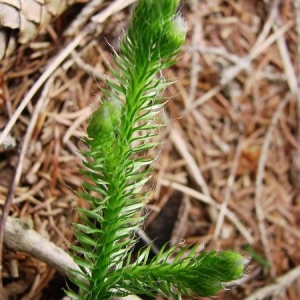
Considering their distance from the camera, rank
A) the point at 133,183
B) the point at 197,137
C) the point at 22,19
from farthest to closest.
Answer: the point at 197,137 → the point at 22,19 → the point at 133,183

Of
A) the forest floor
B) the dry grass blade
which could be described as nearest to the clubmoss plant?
the forest floor

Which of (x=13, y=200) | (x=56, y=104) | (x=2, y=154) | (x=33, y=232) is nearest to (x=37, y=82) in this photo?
(x=56, y=104)

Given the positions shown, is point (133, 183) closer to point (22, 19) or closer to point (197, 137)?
point (22, 19)

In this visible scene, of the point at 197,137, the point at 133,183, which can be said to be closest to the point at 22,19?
the point at 133,183

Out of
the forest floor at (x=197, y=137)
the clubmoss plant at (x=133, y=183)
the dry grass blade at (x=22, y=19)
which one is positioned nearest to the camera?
the clubmoss plant at (x=133, y=183)

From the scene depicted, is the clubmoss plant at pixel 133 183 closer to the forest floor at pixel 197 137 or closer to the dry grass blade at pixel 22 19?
the forest floor at pixel 197 137

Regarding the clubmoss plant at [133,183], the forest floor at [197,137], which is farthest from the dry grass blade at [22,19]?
the clubmoss plant at [133,183]

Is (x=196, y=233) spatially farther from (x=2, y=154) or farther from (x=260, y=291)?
(x=2, y=154)
